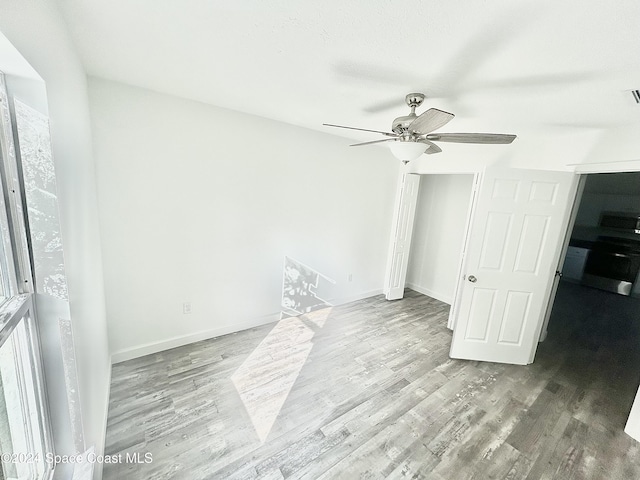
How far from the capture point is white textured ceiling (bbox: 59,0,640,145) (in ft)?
3.31

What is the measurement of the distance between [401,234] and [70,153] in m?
3.74

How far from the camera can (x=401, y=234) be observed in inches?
156

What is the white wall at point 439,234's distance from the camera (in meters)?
3.91

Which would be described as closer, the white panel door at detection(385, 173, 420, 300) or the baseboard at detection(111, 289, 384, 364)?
the baseboard at detection(111, 289, 384, 364)

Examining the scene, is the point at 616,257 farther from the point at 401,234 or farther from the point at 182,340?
the point at 182,340

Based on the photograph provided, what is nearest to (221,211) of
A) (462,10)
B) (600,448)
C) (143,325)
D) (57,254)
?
(143,325)

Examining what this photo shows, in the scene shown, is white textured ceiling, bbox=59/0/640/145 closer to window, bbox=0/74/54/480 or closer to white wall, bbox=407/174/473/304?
window, bbox=0/74/54/480

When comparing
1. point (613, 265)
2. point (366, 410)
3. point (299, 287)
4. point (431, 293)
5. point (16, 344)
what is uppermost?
point (16, 344)

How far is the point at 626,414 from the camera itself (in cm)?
202

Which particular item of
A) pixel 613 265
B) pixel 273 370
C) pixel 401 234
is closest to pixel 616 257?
pixel 613 265

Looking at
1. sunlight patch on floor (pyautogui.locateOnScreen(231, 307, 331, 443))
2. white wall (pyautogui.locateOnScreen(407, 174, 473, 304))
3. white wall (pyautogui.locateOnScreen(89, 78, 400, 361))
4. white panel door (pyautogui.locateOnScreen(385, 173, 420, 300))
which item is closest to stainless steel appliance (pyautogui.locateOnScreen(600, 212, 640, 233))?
white wall (pyautogui.locateOnScreen(407, 174, 473, 304))

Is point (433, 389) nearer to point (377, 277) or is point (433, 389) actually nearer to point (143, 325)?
point (377, 277)

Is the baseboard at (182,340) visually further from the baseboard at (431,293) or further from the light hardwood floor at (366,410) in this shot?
the baseboard at (431,293)

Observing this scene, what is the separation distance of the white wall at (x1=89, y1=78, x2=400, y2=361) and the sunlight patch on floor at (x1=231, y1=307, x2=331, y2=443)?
390 millimetres
